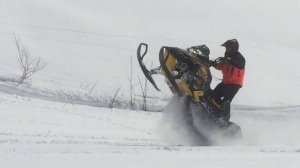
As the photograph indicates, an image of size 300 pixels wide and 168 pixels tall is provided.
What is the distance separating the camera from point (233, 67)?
8.85 metres

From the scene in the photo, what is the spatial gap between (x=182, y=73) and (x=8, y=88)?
28.2 ft

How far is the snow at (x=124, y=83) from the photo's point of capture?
20.6 ft

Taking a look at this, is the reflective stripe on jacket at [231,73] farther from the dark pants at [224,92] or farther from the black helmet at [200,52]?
the black helmet at [200,52]

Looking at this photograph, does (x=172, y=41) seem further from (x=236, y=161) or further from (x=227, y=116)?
(x=236, y=161)

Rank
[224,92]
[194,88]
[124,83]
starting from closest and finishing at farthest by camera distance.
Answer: [194,88] < [224,92] < [124,83]

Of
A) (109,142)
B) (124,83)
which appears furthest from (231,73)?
(124,83)

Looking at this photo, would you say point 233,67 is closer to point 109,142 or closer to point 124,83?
point 109,142

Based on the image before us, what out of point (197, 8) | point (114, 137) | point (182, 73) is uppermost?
point (197, 8)

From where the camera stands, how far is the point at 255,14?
1513 inches

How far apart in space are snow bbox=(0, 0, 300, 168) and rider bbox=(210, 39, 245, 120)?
744 millimetres

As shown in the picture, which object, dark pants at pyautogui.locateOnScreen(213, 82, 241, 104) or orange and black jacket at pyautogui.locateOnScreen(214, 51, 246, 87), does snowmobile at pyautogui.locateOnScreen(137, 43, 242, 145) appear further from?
orange and black jacket at pyautogui.locateOnScreen(214, 51, 246, 87)

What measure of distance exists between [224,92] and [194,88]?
1.93 ft

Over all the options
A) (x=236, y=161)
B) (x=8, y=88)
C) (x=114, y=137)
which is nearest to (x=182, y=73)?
(x=114, y=137)

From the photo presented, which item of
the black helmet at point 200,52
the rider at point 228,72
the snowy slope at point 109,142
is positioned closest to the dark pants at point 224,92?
the rider at point 228,72
